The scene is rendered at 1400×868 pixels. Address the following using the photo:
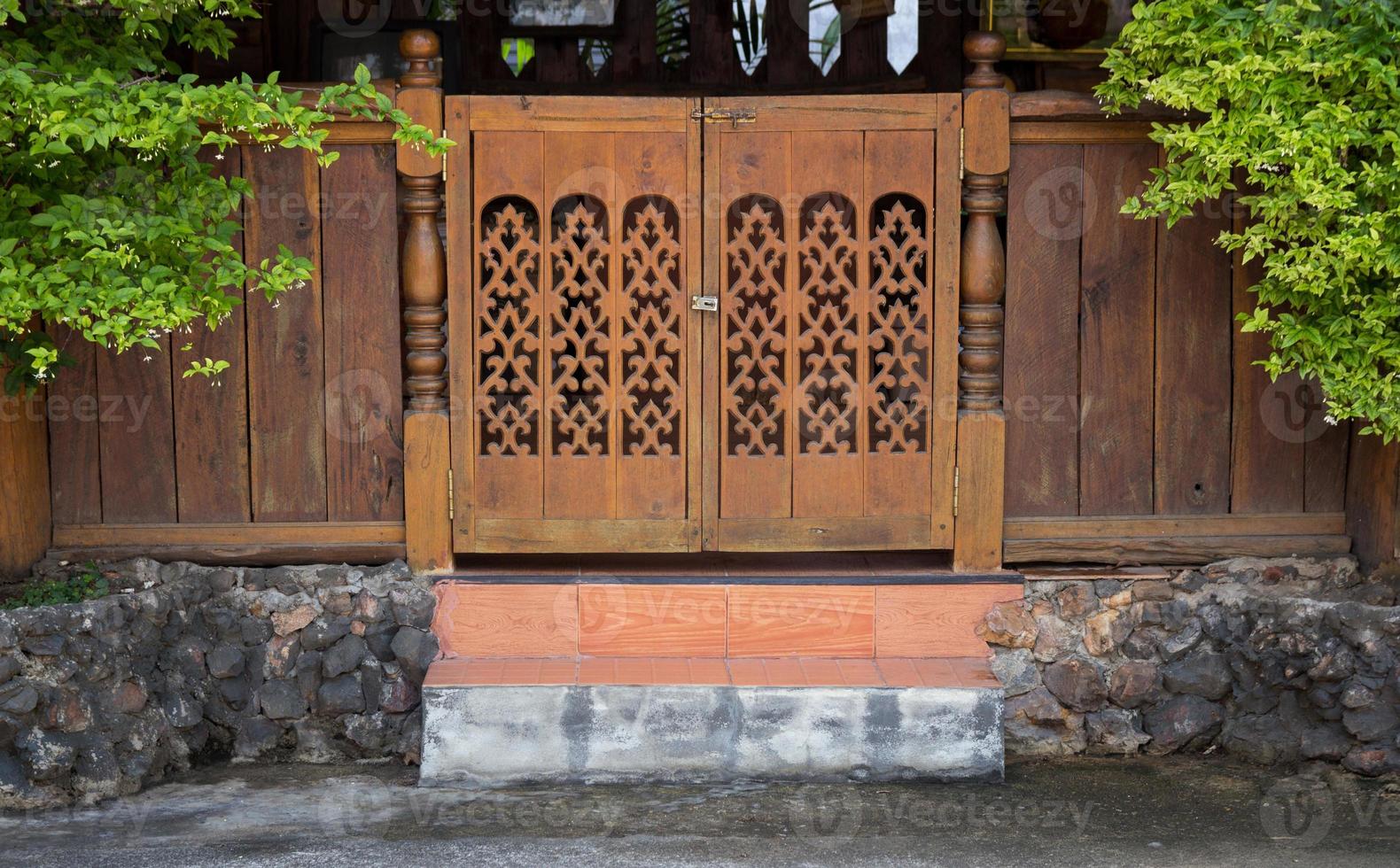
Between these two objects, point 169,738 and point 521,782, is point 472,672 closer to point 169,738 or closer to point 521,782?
point 521,782

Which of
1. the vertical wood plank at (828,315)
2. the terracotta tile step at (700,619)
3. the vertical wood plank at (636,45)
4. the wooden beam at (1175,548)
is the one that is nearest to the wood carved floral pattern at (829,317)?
the vertical wood plank at (828,315)

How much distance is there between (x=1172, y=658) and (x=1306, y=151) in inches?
73.6

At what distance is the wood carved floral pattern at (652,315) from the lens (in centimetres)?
505

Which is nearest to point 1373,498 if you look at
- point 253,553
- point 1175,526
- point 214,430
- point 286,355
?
point 1175,526

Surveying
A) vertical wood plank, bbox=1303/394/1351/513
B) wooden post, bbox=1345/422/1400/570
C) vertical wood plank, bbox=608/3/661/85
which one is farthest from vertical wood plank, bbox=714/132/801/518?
wooden post, bbox=1345/422/1400/570

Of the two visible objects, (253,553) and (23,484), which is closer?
(23,484)

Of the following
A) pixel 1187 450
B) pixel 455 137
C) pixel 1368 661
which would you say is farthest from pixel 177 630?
→ pixel 1368 661

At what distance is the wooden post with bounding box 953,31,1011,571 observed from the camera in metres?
5.02

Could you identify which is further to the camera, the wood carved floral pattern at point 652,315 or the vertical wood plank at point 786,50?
the vertical wood plank at point 786,50

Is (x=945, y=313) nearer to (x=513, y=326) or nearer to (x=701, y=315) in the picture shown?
(x=701, y=315)

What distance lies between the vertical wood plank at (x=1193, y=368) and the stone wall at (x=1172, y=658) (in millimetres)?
309

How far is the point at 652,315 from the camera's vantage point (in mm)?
5074

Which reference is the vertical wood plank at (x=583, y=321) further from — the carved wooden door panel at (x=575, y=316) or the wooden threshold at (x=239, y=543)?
the wooden threshold at (x=239, y=543)

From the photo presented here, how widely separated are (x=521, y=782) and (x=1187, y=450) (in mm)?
2616
